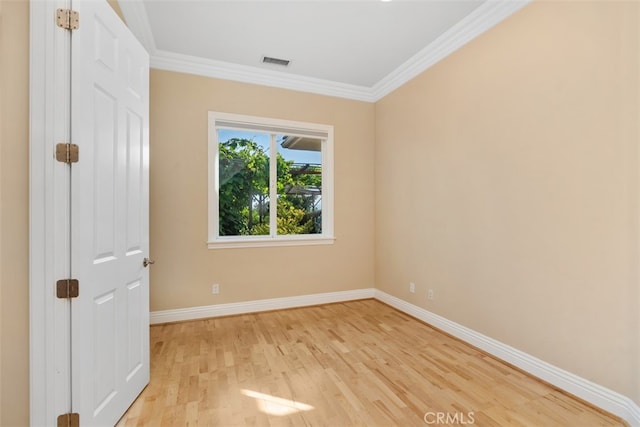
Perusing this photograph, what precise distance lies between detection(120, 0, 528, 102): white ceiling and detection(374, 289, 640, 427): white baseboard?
8.80 ft

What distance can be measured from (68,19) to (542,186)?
2.99 m

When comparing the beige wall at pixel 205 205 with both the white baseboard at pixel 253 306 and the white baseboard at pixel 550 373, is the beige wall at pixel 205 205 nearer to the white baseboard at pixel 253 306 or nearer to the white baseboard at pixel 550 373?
the white baseboard at pixel 253 306

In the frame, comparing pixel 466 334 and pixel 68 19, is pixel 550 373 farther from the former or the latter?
pixel 68 19

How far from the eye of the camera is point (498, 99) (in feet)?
8.13

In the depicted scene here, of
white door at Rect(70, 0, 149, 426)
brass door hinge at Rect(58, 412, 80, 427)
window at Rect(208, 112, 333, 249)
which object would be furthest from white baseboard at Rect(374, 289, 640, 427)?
brass door hinge at Rect(58, 412, 80, 427)

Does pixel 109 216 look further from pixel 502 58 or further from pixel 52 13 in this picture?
pixel 502 58

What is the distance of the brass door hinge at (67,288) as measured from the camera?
4.51 ft

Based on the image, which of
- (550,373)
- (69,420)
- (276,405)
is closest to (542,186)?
(550,373)

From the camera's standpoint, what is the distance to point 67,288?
54.8 inches

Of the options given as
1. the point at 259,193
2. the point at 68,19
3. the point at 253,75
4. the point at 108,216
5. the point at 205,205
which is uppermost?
the point at 253,75

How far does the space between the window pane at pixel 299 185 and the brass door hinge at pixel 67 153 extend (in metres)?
2.55

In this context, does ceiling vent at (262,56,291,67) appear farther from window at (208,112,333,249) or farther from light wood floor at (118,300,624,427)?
light wood floor at (118,300,624,427)

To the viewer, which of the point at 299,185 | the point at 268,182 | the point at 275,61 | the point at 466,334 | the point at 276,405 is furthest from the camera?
the point at 299,185

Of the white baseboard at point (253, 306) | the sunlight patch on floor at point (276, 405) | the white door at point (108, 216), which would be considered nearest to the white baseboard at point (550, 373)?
the white baseboard at point (253, 306)
